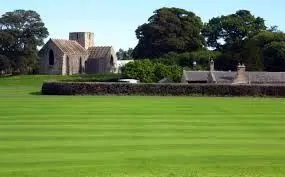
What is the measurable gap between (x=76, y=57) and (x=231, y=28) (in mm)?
35774

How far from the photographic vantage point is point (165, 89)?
57.7m

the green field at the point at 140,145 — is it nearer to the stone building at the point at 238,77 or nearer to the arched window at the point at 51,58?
the stone building at the point at 238,77

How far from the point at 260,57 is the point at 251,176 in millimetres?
81080

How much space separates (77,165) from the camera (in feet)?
48.7

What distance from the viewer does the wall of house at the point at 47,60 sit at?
4392 inches

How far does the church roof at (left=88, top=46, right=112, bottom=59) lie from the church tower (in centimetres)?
287

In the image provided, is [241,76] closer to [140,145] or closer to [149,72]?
[149,72]

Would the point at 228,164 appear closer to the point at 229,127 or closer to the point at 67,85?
the point at 229,127

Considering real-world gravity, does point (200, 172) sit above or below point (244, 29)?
below

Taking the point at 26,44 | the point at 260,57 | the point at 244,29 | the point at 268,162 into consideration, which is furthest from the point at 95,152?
the point at 244,29

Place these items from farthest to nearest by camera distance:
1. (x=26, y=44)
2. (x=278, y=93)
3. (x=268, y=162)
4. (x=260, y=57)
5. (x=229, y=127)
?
(x=26, y=44), (x=260, y=57), (x=278, y=93), (x=229, y=127), (x=268, y=162)

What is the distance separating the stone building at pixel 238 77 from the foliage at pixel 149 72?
17.8ft

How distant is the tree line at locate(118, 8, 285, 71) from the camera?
3652 inches

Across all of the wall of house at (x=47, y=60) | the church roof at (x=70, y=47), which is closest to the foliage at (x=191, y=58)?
the church roof at (x=70, y=47)
